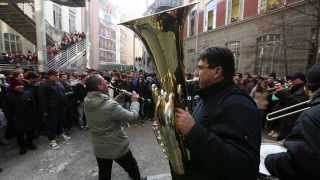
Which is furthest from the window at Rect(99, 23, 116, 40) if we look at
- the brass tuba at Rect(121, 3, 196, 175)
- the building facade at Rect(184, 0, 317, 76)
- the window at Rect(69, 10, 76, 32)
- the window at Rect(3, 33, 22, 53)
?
the brass tuba at Rect(121, 3, 196, 175)

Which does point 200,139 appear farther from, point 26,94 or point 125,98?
point 125,98

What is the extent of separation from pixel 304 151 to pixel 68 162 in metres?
4.91

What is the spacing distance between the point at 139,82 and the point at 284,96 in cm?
556

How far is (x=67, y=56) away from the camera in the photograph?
65.6ft

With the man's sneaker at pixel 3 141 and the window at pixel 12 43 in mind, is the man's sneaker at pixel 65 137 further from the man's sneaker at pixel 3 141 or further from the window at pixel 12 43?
the window at pixel 12 43

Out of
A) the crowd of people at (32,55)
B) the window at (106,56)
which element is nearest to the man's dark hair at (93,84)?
the crowd of people at (32,55)

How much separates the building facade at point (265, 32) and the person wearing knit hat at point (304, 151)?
6.50 meters

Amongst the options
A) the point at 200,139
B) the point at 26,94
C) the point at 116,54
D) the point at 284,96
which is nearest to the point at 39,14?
the point at 26,94

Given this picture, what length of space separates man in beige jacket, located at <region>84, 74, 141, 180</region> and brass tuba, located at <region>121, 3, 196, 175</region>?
160cm

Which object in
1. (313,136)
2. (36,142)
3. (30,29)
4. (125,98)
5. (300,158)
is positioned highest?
(30,29)

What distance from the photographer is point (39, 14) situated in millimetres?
15320

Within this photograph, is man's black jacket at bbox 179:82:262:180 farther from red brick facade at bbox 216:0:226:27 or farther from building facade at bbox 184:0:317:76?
red brick facade at bbox 216:0:226:27

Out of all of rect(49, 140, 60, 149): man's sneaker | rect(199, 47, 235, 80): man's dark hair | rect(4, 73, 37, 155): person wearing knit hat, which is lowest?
rect(49, 140, 60, 149): man's sneaker

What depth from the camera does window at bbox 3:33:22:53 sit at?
19.8 metres
